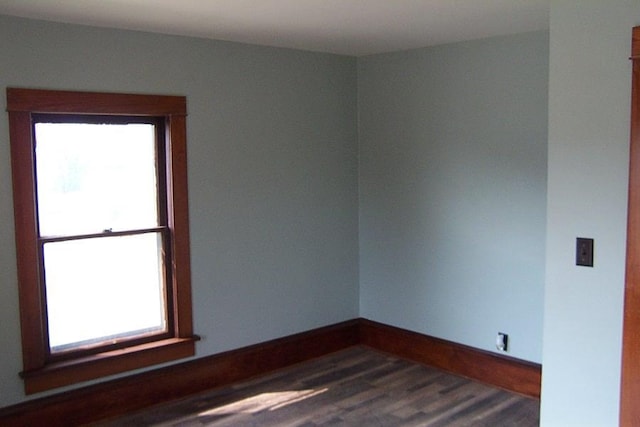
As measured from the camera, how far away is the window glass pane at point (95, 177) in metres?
3.50

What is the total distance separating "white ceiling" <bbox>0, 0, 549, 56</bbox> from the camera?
3045 millimetres

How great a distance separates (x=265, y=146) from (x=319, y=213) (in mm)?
688

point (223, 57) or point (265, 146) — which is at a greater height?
point (223, 57)

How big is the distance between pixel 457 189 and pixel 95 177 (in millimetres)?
2270

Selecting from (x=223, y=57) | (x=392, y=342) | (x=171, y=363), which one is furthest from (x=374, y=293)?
(x=223, y=57)

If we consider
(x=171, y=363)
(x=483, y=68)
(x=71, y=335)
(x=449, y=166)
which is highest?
(x=483, y=68)

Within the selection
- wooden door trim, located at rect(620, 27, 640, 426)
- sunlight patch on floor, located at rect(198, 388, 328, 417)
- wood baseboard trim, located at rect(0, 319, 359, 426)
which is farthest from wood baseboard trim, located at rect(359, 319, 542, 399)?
wooden door trim, located at rect(620, 27, 640, 426)

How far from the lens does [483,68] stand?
4043mm

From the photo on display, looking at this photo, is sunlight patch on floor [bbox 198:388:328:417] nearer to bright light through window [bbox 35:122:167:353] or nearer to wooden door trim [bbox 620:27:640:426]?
bright light through window [bbox 35:122:167:353]

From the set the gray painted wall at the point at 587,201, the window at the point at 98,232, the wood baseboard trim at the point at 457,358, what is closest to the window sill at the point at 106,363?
the window at the point at 98,232

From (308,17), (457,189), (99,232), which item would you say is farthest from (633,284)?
(99,232)

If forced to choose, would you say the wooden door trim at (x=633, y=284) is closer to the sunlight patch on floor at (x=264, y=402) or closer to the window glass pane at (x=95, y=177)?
the sunlight patch on floor at (x=264, y=402)

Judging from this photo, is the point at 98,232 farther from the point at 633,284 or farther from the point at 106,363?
the point at 633,284

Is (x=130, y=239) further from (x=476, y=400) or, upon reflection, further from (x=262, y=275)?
(x=476, y=400)
